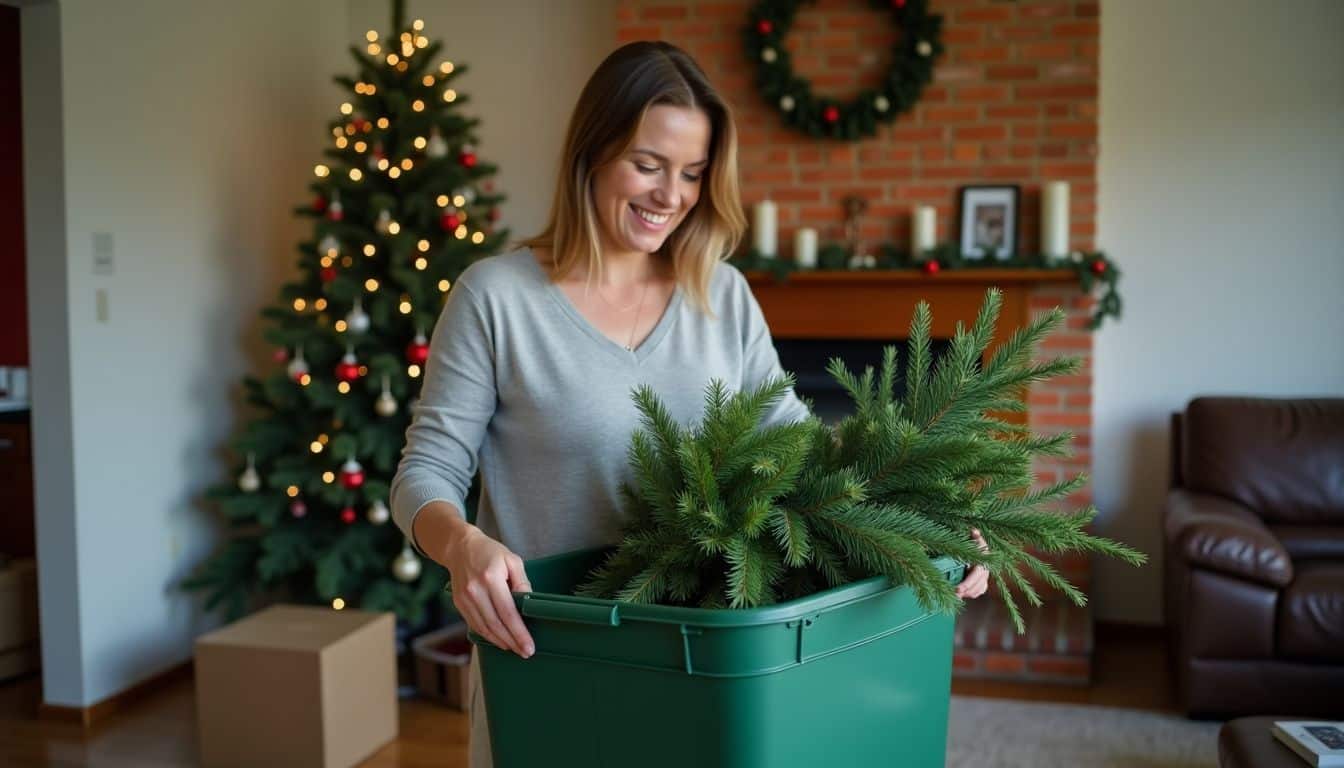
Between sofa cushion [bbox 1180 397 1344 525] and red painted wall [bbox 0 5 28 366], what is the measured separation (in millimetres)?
4127

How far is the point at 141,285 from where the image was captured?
376cm

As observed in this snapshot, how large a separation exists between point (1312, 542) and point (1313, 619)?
0.47 meters

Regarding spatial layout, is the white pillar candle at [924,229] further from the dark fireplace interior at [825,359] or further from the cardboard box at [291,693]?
the cardboard box at [291,693]

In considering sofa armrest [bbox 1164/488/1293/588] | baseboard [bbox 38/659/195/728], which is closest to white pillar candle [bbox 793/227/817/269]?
sofa armrest [bbox 1164/488/1293/588]

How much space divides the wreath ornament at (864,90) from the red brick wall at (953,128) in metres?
0.06

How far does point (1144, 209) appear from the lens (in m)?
4.32

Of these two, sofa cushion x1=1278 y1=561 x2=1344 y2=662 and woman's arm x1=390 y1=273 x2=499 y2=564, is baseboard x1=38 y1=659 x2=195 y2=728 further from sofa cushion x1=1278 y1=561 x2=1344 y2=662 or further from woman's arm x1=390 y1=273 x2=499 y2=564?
sofa cushion x1=1278 y1=561 x2=1344 y2=662

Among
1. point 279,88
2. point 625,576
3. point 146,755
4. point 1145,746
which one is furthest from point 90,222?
point 1145,746

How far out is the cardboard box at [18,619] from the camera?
3.87 meters

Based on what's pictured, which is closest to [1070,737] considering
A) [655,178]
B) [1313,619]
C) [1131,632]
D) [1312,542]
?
[1313,619]

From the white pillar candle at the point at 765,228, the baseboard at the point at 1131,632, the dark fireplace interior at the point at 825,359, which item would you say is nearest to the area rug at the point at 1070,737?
the baseboard at the point at 1131,632

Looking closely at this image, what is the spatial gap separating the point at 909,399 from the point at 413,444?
510 mm

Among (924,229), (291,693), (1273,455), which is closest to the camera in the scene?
(291,693)

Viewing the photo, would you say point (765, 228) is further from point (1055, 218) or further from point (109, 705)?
point (109, 705)
